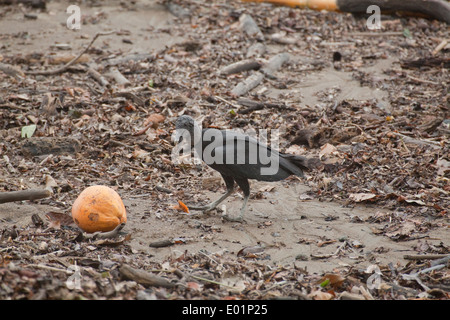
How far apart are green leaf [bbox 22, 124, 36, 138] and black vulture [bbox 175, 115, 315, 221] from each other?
2.55 metres

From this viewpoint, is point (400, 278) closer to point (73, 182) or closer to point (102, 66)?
point (73, 182)

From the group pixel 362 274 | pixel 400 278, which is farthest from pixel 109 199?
pixel 400 278

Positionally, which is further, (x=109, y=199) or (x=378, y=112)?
(x=378, y=112)

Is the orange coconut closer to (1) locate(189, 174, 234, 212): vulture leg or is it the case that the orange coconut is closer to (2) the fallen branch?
(2) the fallen branch

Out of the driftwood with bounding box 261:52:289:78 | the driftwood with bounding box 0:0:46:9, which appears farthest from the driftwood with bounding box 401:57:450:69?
the driftwood with bounding box 0:0:46:9

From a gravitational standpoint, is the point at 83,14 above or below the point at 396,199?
above

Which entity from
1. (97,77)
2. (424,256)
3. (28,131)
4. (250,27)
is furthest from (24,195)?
(250,27)

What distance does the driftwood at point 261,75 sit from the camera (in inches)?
345

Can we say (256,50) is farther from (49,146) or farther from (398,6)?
(49,146)

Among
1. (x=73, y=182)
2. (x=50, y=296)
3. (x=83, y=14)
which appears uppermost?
(x=83, y=14)

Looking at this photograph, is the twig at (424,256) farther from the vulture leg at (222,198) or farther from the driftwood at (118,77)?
the driftwood at (118,77)

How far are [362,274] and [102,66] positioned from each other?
6.63 meters

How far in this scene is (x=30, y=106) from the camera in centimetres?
795

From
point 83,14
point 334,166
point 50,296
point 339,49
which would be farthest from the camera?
point 83,14
